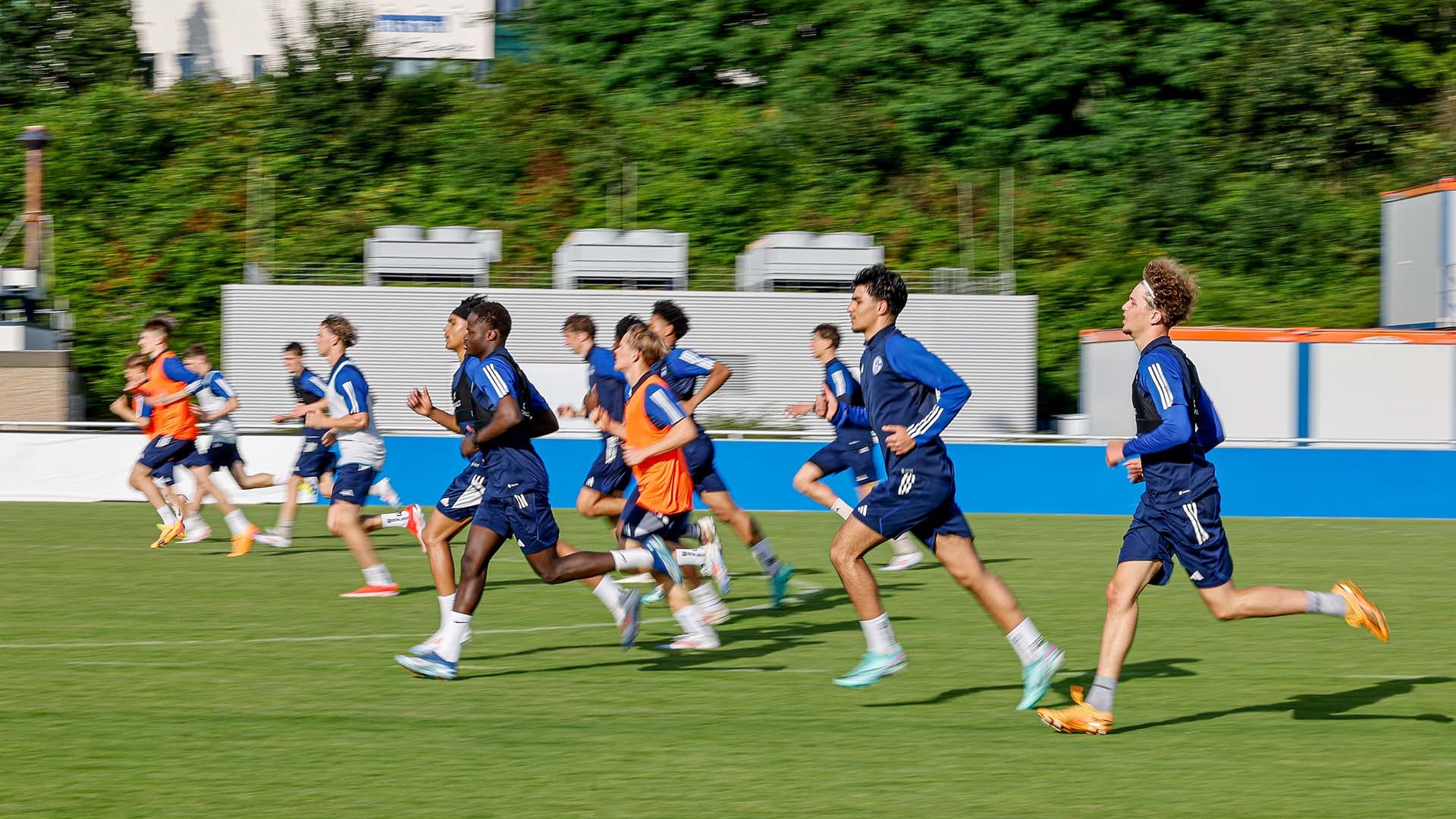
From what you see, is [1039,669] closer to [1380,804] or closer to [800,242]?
[1380,804]

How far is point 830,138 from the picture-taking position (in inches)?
1558

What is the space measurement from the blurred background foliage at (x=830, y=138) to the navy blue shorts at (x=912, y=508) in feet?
93.9

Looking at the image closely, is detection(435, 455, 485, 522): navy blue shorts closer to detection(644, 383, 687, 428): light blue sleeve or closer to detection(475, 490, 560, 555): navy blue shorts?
detection(475, 490, 560, 555): navy blue shorts

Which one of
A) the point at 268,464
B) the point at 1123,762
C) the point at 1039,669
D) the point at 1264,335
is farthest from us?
the point at 1264,335

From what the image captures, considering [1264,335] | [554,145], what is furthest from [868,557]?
[554,145]

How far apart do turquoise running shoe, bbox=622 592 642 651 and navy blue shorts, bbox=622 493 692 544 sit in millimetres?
634

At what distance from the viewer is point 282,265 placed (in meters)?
34.1

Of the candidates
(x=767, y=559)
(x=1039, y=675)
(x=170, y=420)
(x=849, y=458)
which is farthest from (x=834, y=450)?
(x=170, y=420)

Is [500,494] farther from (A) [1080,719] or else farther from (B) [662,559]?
(A) [1080,719]

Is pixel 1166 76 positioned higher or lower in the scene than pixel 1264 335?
higher

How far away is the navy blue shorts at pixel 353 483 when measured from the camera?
35.9ft

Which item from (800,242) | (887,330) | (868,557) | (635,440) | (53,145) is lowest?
(868,557)

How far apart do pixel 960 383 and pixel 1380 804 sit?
99.4 inches

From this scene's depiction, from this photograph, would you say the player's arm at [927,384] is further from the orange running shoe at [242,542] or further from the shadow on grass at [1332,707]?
the orange running shoe at [242,542]
